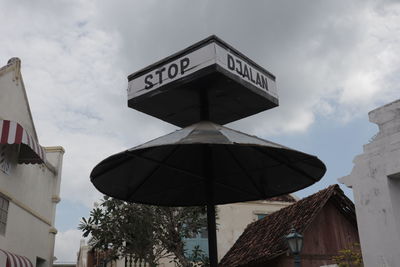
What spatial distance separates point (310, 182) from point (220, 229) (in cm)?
2171

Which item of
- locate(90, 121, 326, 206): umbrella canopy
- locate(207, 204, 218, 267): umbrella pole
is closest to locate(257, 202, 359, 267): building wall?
locate(90, 121, 326, 206): umbrella canopy

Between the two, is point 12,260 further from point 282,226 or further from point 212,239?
point 212,239

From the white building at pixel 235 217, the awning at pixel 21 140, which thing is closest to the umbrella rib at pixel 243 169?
the awning at pixel 21 140

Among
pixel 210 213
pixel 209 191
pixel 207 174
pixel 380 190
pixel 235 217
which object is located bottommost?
pixel 210 213

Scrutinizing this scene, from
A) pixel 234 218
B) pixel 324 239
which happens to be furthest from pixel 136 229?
pixel 234 218

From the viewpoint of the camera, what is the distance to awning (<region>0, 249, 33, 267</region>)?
43.6 feet

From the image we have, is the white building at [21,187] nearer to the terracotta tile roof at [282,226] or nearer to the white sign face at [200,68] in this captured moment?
the terracotta tile roof at [282,226]

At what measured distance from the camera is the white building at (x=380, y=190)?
26.4 feet

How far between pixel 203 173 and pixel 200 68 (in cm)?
222

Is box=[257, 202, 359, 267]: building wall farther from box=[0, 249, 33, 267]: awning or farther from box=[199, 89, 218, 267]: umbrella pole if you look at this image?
box=[199, 89, 218, 267]: umbrella pole

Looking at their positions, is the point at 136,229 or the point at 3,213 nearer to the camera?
the point at 3,213

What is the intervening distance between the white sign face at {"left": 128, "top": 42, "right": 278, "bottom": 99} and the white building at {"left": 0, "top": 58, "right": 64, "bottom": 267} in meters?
9.35

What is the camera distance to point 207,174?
665 cm

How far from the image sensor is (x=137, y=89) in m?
5.87
